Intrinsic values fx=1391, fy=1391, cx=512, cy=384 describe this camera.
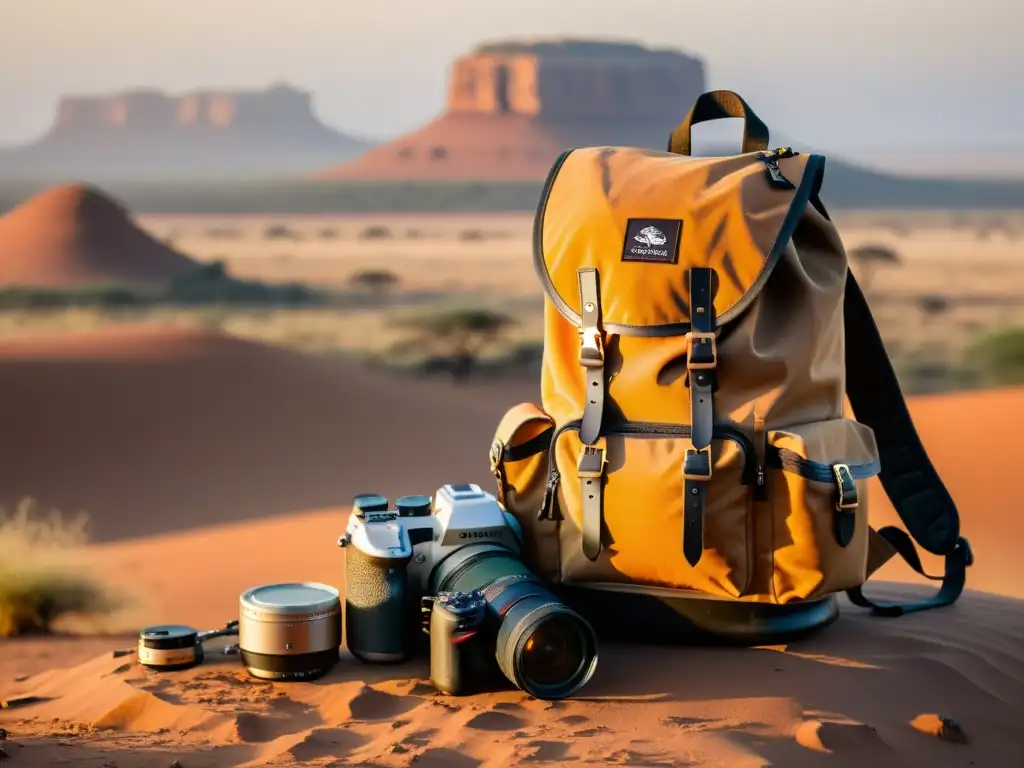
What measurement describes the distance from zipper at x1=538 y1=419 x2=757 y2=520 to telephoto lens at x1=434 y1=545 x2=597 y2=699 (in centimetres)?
23

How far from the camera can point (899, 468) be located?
172 inches

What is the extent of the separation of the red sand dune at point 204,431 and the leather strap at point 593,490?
441cm

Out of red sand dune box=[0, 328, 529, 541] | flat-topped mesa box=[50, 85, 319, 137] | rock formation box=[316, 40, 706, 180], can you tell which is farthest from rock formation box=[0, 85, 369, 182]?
red sand dune box=[0, 328, 529, 541]

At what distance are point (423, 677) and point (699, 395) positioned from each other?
106 cm

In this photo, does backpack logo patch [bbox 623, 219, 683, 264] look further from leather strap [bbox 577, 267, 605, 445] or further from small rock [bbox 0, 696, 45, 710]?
small rock [bbox 0, 696, 45, 710]

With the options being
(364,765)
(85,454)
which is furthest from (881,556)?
(85,454)

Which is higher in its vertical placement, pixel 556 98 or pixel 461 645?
pixel 556 98

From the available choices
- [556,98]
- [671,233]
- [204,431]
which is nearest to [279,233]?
[556,98]

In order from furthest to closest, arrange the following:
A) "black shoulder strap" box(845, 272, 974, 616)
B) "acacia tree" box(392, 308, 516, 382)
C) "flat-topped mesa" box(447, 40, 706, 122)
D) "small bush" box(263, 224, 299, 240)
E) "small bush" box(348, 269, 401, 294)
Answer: "flat-topped mesa" box(447, 40, 706, 122) → "small bush" box(263, 224, 299, 240) → "small bush" box(348, 269, 401, 294) → "acacia tree" box(392, 308, 516, 382) → "black shoulder strap" box(845, 272, 974, 616)

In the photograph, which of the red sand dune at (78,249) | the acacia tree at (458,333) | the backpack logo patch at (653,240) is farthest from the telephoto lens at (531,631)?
the red sand dune at (78,249)

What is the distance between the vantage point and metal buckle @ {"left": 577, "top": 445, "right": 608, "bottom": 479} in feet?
12.1

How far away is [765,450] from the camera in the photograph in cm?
362

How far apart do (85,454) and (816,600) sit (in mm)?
6420

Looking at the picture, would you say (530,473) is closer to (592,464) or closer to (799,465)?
(592,464)
